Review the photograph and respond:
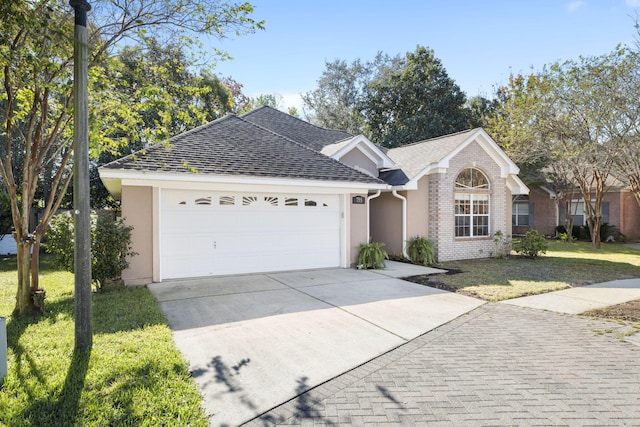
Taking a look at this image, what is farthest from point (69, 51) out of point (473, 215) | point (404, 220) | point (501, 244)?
point (501, 244)

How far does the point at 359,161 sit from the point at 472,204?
4.79 metres

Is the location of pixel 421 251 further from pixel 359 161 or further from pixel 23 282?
pixel 23 282

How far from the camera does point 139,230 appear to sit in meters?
8.71

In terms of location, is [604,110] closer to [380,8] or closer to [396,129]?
[380,8]

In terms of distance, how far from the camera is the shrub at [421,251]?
41.3 feet

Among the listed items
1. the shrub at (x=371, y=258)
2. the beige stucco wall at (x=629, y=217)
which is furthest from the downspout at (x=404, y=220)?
the beige stucco wall at (x=629, y=217)

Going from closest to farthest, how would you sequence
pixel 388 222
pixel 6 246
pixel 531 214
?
pixel 388 222, pixel 6 246, pixel 531 214

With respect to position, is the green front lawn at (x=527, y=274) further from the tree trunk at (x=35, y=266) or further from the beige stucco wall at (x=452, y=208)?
the tree trunk at (x=35, y=266)

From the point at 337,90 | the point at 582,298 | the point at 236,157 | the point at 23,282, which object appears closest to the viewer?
the point at 23,282

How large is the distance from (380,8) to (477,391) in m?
10.4

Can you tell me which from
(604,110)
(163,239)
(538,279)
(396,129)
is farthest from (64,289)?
(396,129)

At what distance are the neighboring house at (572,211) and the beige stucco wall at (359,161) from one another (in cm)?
1531

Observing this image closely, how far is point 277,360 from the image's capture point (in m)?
4.43

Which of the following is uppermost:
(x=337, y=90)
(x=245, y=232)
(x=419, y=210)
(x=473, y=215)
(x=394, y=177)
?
(x=337, y=90)
